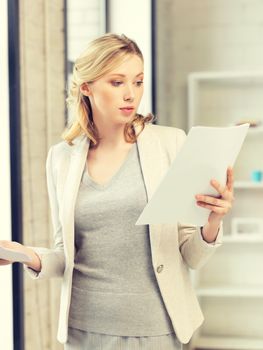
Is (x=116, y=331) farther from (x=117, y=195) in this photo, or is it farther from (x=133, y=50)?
(x=133, y=50)

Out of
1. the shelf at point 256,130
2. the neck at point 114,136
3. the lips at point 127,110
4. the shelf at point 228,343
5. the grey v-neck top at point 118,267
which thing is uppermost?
the lips at point 127,110

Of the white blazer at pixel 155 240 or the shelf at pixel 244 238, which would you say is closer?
the white blazer at pixel 155 240

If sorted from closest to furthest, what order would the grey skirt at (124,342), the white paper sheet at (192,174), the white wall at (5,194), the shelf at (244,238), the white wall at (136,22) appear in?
the white paper sheet at (192,174)
the grey skirt at (124,342)
the white wall at (5,194)
the white wall at (136,22)
the shelf at (244,238)

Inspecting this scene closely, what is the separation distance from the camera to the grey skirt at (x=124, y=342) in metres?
1.29

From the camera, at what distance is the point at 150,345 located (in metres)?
1.30

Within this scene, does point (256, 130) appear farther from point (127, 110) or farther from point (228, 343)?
point (127, 110)

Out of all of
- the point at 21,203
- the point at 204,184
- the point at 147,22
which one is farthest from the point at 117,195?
the point at 147,22

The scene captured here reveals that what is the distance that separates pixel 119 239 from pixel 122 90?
290 millimetres

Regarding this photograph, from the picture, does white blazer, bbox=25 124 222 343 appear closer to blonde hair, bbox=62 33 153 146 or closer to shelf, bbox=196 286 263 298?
blonde hair, bbox=62 33 153 146

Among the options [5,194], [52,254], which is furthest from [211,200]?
[5,194]

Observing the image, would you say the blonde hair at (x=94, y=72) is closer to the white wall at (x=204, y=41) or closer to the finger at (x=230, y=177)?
the finger at (x=230, y=177)

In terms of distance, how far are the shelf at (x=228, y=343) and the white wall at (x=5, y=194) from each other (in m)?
1.98

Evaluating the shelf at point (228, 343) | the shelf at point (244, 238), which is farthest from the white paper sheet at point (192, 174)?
the shelf at point (228, 343)

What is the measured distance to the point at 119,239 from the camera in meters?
1.30
